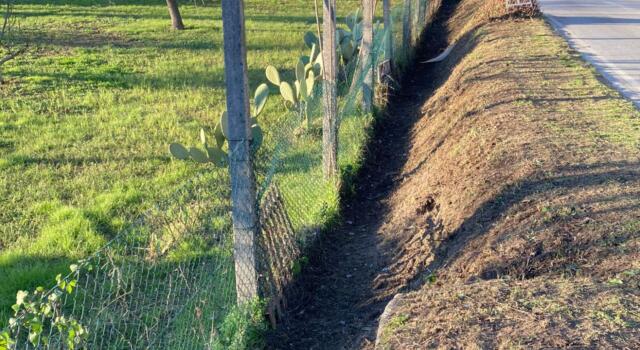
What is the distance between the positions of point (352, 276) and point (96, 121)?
570 centimetres

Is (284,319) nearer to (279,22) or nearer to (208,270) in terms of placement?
(208,270)

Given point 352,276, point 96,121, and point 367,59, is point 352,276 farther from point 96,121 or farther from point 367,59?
point 96,121

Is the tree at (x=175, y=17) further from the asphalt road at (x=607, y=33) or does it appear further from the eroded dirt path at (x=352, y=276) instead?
the eroded dirt path at (x=352, y=276)

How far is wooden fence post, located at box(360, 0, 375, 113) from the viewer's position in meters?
9.75

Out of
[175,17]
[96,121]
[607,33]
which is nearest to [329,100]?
[96,121]

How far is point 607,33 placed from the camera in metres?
14.5

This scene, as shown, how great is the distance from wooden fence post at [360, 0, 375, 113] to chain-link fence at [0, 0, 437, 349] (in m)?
1.32

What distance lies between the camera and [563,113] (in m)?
8.06

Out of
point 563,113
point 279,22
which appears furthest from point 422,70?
point 279,22

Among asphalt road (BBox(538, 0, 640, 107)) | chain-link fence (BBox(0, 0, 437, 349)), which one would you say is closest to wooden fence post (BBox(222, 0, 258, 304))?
chain-link fence (BBox(0, 0, 437, 349))

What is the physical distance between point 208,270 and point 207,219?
103 centimetres

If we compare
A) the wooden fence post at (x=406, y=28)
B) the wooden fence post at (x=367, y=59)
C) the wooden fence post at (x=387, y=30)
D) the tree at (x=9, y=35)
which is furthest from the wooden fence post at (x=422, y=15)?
the tree at (x=9, y=35)

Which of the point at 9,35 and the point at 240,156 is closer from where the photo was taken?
the point at 240,156

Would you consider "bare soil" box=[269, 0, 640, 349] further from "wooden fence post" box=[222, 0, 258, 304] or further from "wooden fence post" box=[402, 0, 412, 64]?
"wooden fence post" box=[402, 0, 412, 64]
